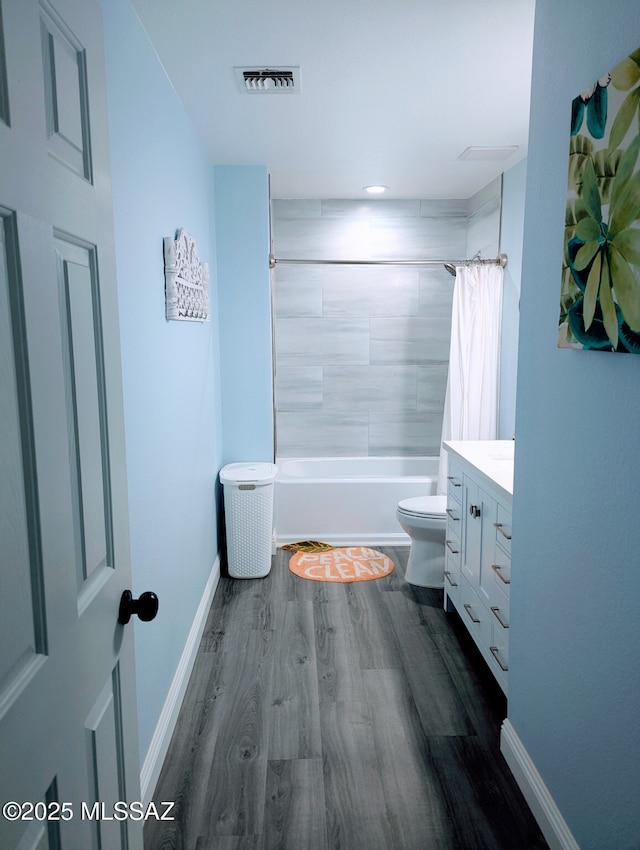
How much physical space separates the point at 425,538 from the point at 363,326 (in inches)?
76.2

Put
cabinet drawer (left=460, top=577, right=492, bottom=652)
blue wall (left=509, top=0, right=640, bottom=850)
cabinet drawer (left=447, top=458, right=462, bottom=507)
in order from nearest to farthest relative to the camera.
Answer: blue wall (left=509, top=0, right=640, bottom=850) → cabinet drawer (left=460, top=577, right=492, bottom=652) → cabinet drawer (left=447, top=458, right=462, bottom=507)

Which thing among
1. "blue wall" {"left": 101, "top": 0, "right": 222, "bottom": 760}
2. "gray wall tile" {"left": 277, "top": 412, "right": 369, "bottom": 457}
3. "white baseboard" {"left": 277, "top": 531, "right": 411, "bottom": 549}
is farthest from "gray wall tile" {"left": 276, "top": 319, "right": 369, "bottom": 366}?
"blue wall" {"left": 101, "top": 0, "right": 222, "bottom": 760}

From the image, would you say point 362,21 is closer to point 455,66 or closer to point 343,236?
point 455,66

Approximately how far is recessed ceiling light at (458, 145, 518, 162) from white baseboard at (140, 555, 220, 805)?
2.67 metres

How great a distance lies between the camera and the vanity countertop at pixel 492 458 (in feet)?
7.48

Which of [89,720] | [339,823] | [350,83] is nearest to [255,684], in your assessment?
[339,823]

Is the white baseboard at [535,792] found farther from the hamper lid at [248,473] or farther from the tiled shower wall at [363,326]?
the tiled shower wall at [363,326]

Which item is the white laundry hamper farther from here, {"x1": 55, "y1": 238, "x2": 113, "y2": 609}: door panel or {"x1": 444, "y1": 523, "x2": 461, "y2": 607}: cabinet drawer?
{"x1": 55, "y1": 238, "x2": 113, "y2": 609}: door panel

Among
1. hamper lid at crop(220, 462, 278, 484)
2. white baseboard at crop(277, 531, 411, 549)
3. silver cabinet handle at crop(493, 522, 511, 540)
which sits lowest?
white baseboard at crop(277, 531, 411, 549)

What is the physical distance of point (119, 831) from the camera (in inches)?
45.4

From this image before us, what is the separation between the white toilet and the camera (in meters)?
3.32

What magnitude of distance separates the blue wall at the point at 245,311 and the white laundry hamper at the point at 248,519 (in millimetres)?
342

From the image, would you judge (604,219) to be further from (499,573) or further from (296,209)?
(296,209)

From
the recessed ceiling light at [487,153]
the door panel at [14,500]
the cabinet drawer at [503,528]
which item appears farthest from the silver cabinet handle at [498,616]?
the recessed ceiling light at [487,153]
